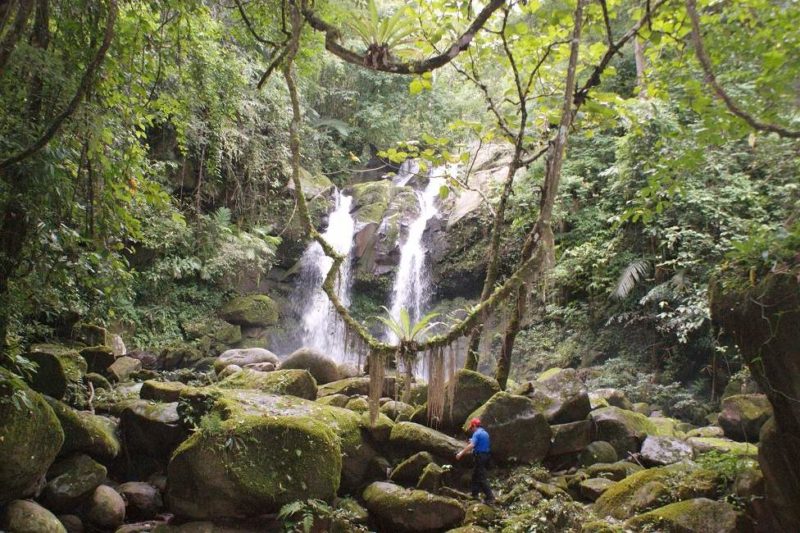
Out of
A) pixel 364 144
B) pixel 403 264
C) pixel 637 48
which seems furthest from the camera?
pixel 364 144

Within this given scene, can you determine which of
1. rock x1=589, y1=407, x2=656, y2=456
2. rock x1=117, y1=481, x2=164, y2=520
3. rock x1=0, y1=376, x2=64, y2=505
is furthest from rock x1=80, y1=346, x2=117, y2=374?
rock x1=589, y1=407, x2=656, y2=456

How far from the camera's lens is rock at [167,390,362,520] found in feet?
17.4

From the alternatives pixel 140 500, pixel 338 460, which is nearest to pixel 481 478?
pixel 338 460

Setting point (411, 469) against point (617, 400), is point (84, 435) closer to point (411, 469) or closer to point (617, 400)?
point (411, 469)

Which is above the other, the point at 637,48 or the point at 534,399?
the point at 637,48

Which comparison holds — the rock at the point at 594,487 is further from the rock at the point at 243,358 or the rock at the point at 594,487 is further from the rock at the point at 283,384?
the rock at the point at 243,358

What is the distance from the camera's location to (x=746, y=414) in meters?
7.10

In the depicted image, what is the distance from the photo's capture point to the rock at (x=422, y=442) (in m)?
6.80

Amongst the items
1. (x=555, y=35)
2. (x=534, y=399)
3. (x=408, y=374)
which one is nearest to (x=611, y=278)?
(x=534, y=399)

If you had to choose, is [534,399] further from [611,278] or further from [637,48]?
[637,48]

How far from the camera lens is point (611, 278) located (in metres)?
12.3

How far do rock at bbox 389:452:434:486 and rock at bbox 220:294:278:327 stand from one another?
9643 millimetres

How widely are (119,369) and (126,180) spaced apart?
177 inches

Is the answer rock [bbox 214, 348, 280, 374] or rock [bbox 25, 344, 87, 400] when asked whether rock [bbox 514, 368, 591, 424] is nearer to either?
rock [bbox 214, 348, 280, 374]
